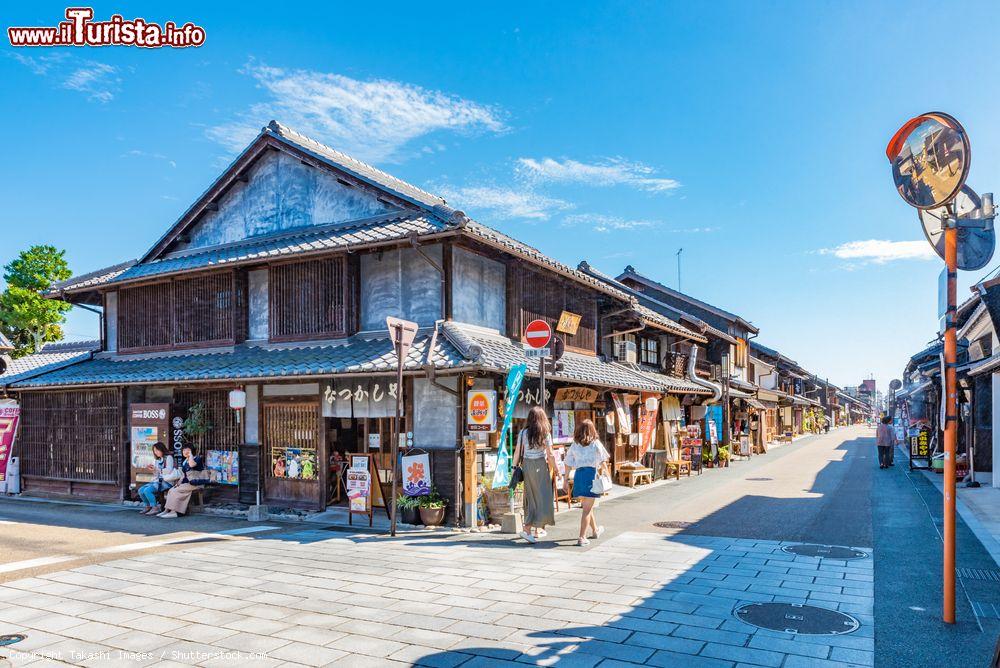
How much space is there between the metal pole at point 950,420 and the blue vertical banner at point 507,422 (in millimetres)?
6491

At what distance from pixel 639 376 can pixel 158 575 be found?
14474 mm

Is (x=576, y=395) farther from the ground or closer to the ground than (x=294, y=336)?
closer to the ground

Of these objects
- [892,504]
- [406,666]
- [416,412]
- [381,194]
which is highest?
[381,194]

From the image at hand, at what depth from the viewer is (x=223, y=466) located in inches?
575

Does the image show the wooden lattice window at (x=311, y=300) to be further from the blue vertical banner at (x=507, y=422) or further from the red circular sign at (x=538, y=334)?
the red circular sign at (x=538, y=334)

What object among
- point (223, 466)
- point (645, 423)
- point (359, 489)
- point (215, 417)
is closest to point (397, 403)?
point (359, 489)

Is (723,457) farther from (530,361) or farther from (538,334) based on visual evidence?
(538,334)

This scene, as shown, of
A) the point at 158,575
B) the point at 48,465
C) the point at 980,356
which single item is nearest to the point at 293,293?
the point at 158,575

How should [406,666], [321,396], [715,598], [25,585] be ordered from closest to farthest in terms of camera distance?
[406,666] → [715,598] → [25,585] → [321,396]

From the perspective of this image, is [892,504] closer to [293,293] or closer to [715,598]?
[715,598]

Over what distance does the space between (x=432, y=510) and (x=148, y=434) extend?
7585 mm

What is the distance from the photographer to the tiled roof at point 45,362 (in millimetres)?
17547

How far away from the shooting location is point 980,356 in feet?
67.6

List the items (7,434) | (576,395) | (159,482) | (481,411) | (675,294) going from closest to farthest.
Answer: (481,411) < (159,482) < (576,395) < (7,434) < (675,294)
